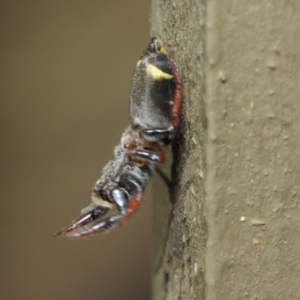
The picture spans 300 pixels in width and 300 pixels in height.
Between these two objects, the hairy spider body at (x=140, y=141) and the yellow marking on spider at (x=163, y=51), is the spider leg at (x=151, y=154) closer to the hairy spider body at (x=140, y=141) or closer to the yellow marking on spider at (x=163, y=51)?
the hairy spider body at (x=140, y=141)

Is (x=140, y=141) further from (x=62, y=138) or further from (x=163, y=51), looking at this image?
(x=62, y=138)

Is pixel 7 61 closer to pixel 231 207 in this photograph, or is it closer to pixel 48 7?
pixel 48 7

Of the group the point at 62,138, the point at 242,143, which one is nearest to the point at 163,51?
the point at 242,143

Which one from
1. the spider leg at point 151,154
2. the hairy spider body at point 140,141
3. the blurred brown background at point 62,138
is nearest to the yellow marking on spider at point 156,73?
the hairy spider body at point 140,141

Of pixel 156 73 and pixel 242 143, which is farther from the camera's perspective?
pixel 156 73

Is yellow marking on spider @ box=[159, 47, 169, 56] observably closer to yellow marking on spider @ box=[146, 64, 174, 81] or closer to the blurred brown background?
yellow marking on spider @ box=[146, 64, 174, 81]

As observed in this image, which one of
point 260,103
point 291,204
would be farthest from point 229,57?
point 291,204
